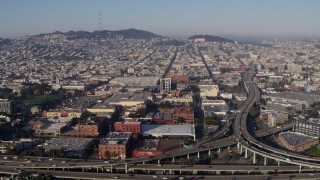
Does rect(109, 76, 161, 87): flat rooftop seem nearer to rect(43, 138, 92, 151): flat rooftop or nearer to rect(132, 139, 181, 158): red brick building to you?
rect(132, 139, 181, 158): red brick building

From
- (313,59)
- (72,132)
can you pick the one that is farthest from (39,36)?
(72,132)

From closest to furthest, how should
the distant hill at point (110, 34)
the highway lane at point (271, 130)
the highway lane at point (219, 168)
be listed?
the highway lane at point (219, 168)
the highway lane at point (271, 130)
the distant hill at point (110, 34)

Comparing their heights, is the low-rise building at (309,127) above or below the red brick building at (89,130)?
above

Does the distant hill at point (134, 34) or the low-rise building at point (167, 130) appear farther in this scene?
the distant hill at point (134, 34)

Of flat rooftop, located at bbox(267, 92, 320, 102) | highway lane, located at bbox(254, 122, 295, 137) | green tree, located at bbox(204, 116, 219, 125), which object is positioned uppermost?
flat rooftop, located at bbox(267, 92, 320, 102)

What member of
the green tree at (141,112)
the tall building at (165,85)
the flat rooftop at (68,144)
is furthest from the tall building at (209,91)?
the flat rooftop at (68,144)

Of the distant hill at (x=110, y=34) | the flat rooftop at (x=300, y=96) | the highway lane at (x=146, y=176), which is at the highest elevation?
the distant hill at (x=110, y=34)

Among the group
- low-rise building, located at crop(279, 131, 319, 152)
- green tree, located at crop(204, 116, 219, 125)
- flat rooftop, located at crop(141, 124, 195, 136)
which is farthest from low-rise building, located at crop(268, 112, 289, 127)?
flat rooftop, located at crop(141, 124, 195, 136)

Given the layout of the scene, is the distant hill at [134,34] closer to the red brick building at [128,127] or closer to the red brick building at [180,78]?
the red brick building at [180,78]

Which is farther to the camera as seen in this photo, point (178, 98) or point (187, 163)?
point (178, 98)

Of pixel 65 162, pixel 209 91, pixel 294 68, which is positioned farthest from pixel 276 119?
pixel 294 68

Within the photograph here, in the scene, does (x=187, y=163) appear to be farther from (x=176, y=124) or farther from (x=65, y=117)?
(x=65, y=117)
